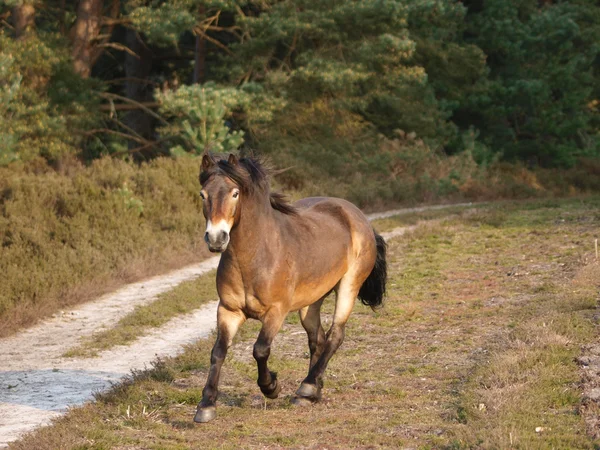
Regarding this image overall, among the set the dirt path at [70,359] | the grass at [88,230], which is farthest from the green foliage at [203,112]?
the dirt path at [70,359]

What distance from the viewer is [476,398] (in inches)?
313

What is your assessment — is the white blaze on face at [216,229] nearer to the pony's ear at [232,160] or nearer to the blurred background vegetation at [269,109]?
the pony's ear at [232,160]

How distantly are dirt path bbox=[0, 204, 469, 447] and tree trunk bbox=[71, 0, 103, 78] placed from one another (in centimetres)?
1397

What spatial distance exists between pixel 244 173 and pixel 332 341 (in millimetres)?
2018

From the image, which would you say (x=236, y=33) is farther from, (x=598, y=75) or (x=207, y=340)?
(x=207, y=340)

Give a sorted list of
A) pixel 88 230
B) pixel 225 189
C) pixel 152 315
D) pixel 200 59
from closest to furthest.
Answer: pixel 225 189, pixel 152 315, pixel 88 230, pixel 200 59

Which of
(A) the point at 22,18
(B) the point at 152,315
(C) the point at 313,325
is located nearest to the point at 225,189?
(C) the point at 313,325

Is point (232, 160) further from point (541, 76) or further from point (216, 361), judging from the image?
point (541, 76)

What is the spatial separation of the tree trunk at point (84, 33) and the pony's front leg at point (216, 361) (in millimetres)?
21650

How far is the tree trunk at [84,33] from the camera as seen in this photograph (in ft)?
92.6

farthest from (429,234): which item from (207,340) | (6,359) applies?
(6,359)

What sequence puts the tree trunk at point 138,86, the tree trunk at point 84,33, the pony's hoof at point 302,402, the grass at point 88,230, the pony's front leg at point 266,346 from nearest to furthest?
1. the pony's front leg at point 266,346
2. the pony's hoof at point 302,402
3. the grass at point 88,230
4. the tree trunk at point 84,33
5. the tree trunk at point 138,86

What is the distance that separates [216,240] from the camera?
22.9 feet

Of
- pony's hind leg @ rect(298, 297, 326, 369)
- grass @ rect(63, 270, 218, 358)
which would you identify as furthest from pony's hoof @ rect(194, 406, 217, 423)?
grass @ rect(63, 270, 218, 358)
